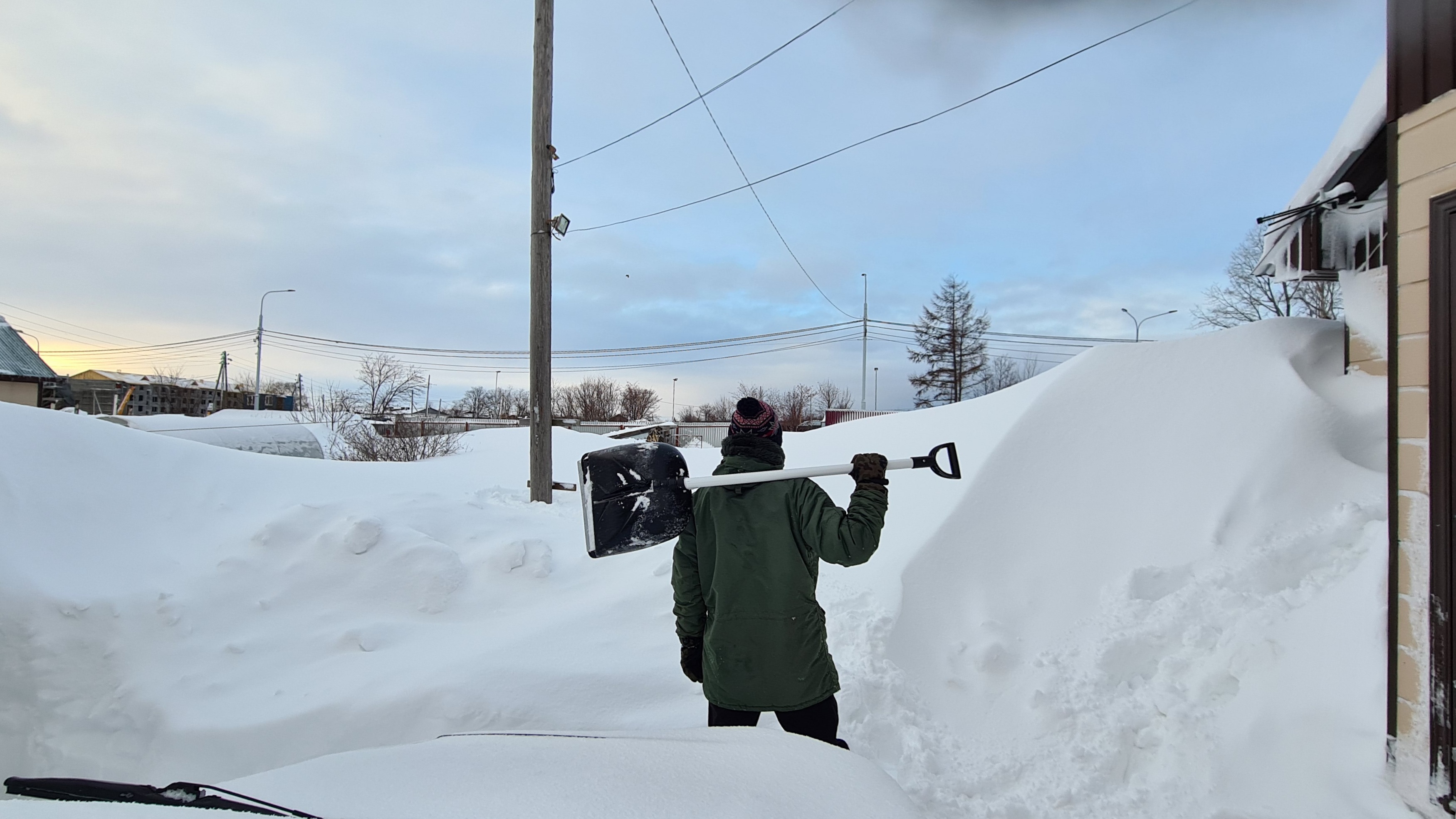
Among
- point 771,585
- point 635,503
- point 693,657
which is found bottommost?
point 693,657

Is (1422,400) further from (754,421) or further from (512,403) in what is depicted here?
(512,403)

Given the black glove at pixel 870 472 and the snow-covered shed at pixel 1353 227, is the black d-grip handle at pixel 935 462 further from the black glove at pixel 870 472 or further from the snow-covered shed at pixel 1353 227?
the snow-covered shed at pixel 1353 227

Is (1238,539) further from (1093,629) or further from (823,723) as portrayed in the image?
(823,723)

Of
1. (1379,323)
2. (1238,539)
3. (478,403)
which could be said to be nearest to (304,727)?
(1238,539)

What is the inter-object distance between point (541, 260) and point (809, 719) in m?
6.00

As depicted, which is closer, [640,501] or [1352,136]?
[640,501]

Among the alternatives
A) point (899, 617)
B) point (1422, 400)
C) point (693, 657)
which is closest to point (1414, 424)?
point (1422, 400)

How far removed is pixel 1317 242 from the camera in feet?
20.8

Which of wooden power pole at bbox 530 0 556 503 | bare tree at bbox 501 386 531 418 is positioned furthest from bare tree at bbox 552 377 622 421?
wooden power pole at bbox 530 0 556 503

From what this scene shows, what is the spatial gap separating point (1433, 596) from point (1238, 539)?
1641mm

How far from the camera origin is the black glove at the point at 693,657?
8.52 feet

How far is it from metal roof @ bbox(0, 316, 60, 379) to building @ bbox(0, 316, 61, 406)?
0.05 feet

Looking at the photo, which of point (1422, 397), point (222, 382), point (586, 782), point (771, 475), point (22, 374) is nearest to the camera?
point (586, 782)

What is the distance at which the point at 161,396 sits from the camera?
139 feet
